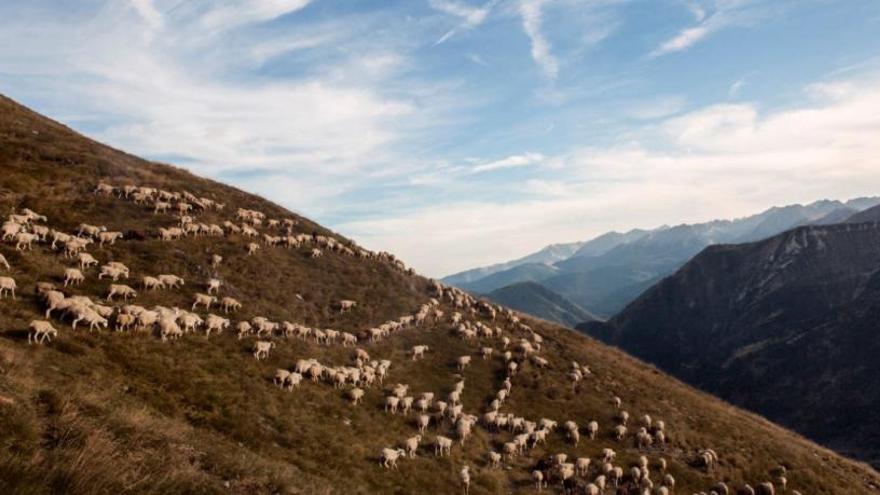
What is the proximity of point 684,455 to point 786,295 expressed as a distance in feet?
557

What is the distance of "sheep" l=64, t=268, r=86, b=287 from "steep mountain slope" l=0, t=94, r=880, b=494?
0.54 m

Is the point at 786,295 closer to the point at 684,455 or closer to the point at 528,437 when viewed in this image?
the point at 684,455

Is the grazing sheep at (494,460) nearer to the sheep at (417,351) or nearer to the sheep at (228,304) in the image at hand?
the sheep at (417,351)

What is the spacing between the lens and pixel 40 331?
2553cm

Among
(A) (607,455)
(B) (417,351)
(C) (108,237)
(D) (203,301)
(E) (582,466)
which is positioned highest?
(C) (108,237)

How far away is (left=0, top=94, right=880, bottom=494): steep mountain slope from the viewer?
14.0 metres

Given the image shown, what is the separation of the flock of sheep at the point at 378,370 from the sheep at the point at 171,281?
73 millimetres

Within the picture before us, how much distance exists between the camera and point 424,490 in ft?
93.9

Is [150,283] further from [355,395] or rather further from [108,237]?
[355,395]

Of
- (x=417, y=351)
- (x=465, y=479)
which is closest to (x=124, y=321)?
(x=465, y=479)

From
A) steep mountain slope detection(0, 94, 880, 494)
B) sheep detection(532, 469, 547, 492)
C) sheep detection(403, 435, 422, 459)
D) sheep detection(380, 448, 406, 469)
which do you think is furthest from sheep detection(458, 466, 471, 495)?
sheep detection(532, 469, 547, 492)

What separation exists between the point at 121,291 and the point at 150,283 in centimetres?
354

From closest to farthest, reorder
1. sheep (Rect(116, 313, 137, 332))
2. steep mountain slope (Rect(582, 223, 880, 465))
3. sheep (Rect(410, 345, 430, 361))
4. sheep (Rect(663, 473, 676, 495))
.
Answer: sheep (Rect(116, 313, 137, 332)) → sheep (Rect(663, 473, 676, 495)) → sheep (Rect(410, 345, 430, 361)) → steep mountain slope (Rect(582, 223, 880, 465))

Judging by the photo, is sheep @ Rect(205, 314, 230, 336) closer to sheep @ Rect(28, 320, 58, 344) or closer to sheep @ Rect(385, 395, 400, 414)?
sheep @ Rect(28, 320, 58, 344)
